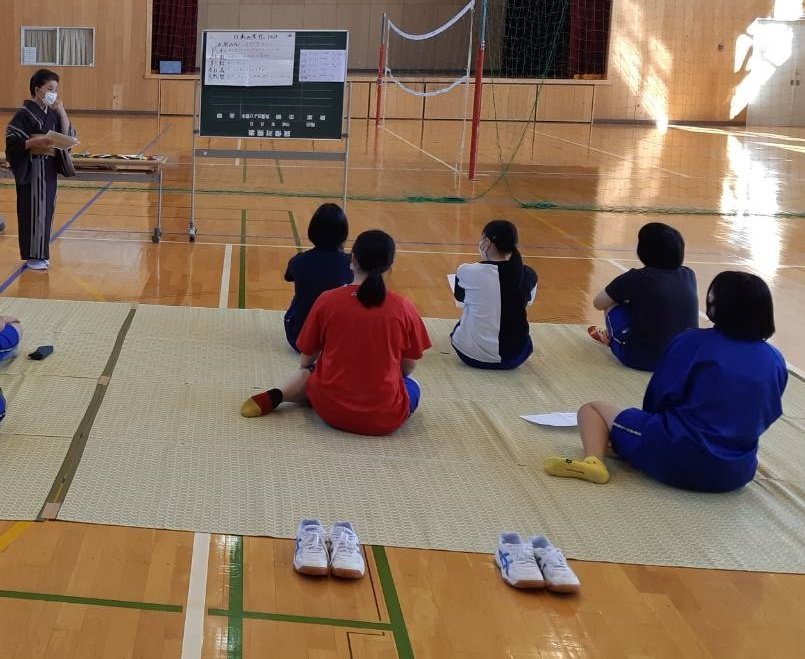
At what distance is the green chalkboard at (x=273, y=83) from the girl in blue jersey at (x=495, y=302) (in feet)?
10.5

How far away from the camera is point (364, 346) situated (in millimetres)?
3621

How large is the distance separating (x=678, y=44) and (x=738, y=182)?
34.7 ft

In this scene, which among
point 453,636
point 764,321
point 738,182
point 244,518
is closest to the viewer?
point 453,636

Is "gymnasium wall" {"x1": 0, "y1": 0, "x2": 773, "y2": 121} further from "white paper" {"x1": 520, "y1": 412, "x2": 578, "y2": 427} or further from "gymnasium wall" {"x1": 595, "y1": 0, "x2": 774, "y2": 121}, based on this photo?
"white paper" {"x1": 520, "y1": 412, "x2": 578, "y2": 427}

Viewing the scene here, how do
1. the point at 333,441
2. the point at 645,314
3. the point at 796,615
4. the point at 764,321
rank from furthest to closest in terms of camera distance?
the point at 645,314 < the point at 333,441 < the point at 764,321 < the point at 796,615

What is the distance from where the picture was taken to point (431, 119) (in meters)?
21.2

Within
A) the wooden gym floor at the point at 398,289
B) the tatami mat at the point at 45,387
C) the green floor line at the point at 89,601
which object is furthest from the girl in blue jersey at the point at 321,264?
the green floor line at the point at 89,601

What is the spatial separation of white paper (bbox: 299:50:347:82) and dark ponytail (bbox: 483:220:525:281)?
334cm

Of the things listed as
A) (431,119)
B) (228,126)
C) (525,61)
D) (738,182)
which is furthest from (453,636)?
(525,61)

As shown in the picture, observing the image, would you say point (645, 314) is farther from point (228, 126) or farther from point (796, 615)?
point (228, 126)

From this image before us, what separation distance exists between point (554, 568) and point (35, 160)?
4.66m

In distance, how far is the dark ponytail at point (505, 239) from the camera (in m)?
4.48

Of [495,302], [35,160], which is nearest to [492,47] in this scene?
[35,160]

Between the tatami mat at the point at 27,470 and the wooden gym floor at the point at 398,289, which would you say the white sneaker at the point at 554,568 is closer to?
the wooden gym floor at the point at 398,289
